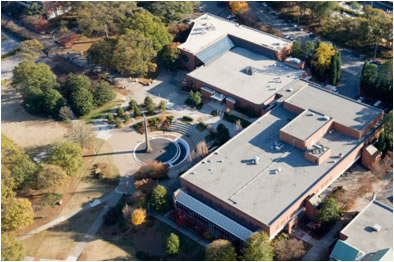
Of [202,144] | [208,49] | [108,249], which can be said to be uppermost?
[208,49]

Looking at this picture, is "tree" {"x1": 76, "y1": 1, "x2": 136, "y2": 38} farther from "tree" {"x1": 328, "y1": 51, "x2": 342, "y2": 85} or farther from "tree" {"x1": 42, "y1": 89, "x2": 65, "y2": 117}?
"tree" {"x1": 328, "y1": 51, "x2": 342, "y2": 85}

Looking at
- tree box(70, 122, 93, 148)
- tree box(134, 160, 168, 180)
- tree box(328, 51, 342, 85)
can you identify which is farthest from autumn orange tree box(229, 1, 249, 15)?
tree box(134, 160, 168, 180)

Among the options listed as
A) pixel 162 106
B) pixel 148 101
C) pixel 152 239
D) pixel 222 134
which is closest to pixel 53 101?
pixel 148 101

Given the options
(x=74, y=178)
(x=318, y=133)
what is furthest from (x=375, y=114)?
(x=74, y=178)

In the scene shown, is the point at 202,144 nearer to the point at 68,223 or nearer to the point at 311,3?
the point at 68,223

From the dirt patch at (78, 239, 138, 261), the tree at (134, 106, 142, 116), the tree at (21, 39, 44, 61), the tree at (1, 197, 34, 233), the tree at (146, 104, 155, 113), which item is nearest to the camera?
the dirt patch at (78, 239, 138, 261)

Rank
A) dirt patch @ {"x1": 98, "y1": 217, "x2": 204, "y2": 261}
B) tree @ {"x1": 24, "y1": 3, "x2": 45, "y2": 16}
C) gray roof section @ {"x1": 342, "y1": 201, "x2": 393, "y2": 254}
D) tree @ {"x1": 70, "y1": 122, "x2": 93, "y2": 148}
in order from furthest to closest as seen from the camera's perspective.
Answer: tree @ {"x1": 24, "y1": 3, "x2": 45, "y2": 16} → tree @ {"x1": 70, "y1": 122, "x2": 93, "y2": 148} → dirt patch @ {"x1": 98, "y1": 217, "x2": 204, "y2": 261} → gray roof section @ {"x1": 342, "y1": 201, "x2": 393, "y2": 254}

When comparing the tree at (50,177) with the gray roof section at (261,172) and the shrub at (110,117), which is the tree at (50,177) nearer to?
the shrub at (110,117)
